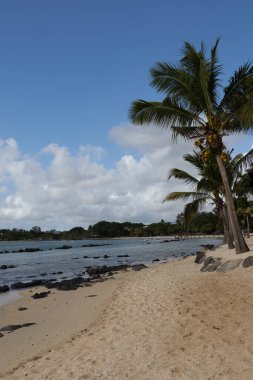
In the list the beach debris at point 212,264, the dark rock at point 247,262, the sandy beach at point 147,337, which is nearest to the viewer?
the sandy beach at point 147,337

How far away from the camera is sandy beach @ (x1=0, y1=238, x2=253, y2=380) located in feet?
→ 19.0

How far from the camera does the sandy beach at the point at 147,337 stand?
579cm

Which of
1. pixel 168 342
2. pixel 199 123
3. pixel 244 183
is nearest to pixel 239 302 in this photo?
pixel 168 342

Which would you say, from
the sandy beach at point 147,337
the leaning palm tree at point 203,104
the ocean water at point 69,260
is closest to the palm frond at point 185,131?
the leaning palm tree at point 203,104

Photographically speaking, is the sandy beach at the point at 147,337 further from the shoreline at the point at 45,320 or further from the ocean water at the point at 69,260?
the ocean water at the point at 69,260

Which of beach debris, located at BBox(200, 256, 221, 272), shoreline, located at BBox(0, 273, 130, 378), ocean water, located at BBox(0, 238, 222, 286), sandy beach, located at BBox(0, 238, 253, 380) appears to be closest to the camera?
sandy beach, located at BBox(0, 238, 253, 380)

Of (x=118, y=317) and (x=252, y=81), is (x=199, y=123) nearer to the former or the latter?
(x=252, y=81)

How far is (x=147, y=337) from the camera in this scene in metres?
7.41

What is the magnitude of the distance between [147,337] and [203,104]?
11.3 metres

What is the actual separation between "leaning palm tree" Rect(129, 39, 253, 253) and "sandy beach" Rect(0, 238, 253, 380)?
17.5 feet

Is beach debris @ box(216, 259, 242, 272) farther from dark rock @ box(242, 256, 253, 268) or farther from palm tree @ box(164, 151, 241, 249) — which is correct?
palm tree @ box(164, 151, 241, 249)

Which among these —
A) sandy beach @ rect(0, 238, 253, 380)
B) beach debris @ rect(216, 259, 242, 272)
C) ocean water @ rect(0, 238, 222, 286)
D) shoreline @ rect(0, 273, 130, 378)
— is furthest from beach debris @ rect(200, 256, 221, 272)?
ocean water @ rect(0, 238, 222, 286)

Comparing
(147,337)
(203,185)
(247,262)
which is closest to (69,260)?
(203,185)

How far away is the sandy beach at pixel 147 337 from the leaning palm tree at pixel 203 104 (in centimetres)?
534
